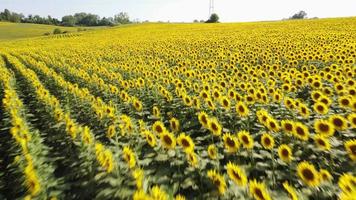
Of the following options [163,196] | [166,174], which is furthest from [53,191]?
[163,196]

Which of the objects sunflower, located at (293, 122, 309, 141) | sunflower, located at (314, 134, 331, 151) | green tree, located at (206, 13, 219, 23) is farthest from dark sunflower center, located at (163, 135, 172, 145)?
green tree, located at (206, 13, 219, 23)

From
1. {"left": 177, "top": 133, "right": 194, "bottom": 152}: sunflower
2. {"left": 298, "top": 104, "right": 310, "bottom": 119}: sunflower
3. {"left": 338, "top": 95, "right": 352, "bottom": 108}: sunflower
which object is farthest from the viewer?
{"left": 338, "top": 95, "right": 352, "bottom": 108}: sunflower

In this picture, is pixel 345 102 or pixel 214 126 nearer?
pixel 214 126

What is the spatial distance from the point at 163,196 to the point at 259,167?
1.98 meters

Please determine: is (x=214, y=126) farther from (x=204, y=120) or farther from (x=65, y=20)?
(x=65, y=20)

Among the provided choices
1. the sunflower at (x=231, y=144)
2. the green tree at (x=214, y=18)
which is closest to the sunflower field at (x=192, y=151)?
the sunflower at (x=231, y=144)

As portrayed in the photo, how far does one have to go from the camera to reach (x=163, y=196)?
3205mm

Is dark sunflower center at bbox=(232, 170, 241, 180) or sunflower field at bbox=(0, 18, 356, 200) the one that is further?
sunflower field at bbox=(0, 18, 356, 200)

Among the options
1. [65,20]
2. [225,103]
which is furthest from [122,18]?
[225,103]

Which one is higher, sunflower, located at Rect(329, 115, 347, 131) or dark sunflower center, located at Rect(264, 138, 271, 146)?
sunflower, located at Rect(329, 115, 347, 131)

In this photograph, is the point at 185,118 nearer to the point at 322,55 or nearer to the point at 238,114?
the point at 238,114

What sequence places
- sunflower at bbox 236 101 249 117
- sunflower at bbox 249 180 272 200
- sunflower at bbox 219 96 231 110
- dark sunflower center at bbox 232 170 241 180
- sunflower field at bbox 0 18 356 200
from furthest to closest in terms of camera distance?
sunflower at bbox 219 96 231 110
sunflower at bbox 236 101 249 117
sunflower field at bbox 0 18 356 200
dark sunflower center at bbox 232 170 241 180
sunflower at bbox 249 180 272 200

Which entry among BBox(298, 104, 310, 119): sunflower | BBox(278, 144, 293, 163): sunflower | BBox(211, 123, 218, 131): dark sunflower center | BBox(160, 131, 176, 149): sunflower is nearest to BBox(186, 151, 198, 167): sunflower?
BBox(160, 131, 176, 149): sunflower

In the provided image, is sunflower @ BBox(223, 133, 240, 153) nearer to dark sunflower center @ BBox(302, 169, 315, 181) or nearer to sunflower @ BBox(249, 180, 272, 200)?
dark sunflower center @ BBox(302, 169, 315, 181)
